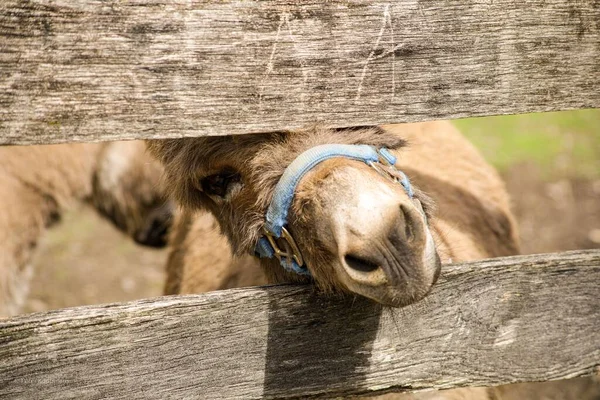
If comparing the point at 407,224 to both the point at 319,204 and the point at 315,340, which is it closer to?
the point at 319,204

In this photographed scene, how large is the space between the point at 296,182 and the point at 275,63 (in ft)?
1.16

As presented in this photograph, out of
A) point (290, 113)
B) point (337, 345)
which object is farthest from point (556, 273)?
point (290, 113)

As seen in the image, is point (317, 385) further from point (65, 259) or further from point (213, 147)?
point (65, 259)

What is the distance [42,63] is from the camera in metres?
1.63

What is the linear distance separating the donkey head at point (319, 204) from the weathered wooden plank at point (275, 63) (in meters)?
0.17

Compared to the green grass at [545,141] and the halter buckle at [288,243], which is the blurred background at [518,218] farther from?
the halter buckle at [288,243]

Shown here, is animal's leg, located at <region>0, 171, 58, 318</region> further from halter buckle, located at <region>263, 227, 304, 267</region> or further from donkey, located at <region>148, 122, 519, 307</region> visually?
halter buckle, located at <region>263, 227, 304, 267</region>

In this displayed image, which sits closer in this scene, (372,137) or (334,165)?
(334,165)

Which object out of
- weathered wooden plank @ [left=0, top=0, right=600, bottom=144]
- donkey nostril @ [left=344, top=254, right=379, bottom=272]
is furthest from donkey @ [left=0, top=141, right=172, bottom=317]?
donkey nostril @ [left=344, top=254, right=379, bottom=272]

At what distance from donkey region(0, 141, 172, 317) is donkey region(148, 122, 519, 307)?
6.64ft

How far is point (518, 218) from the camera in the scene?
691 cm

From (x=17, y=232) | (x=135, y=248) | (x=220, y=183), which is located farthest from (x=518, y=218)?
(x=220, y=183)

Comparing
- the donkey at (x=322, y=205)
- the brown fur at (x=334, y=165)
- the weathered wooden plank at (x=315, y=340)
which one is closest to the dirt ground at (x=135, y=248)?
the brown fur at (x=334, y=165)

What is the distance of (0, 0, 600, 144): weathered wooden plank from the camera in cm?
164
